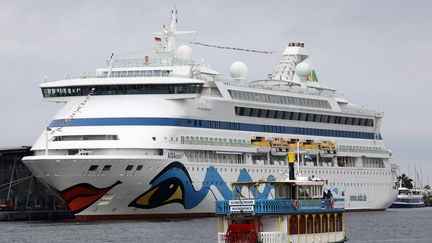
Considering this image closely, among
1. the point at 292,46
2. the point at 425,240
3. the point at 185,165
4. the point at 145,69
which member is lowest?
the point at 425,240

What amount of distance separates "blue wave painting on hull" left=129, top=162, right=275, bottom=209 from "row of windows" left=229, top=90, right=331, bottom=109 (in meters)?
7.59

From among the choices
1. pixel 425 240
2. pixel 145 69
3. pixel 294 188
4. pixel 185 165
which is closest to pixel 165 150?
pixel 185 165

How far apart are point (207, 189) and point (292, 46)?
2786 cm

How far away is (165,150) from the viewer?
7381 centimetres

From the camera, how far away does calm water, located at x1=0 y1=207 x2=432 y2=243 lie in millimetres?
59625

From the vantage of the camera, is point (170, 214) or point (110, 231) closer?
point (110, 231)

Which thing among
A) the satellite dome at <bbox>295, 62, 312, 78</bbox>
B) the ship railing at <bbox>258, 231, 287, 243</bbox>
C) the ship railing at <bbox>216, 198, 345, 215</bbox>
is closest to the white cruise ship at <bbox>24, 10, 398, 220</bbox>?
the satellite dome at <bbox>295, 62, 312, 78</bbox>

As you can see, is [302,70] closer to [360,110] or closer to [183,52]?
[360,110]

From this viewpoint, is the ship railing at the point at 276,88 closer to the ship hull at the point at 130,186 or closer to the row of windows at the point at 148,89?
the row of windows at the point at 148,89

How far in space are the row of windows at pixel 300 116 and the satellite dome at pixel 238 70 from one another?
3923mm

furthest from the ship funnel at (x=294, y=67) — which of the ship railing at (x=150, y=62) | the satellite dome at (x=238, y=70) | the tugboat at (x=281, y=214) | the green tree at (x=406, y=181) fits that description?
the green tree at (x=406, y=181)

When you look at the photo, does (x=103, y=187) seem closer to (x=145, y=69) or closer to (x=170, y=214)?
(x=170, y=214)

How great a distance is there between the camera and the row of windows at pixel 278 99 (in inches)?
3268

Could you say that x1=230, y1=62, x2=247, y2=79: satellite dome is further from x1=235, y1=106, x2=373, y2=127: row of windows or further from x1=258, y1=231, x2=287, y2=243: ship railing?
x1=258, y1=231, x2=287, y2=243: ship railing
